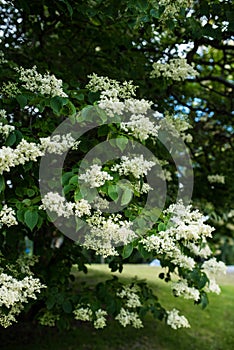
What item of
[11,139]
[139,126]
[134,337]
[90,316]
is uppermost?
[139,126]

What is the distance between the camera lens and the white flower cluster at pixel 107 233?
2410 mm

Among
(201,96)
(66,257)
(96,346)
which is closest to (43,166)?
(66,257)

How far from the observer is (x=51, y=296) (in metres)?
3.87

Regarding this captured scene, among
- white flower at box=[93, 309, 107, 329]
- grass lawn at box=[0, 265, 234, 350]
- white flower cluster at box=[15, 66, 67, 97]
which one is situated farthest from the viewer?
grass lawn at box=[0, 265, 234, 350]

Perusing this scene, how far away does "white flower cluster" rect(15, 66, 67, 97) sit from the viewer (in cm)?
270

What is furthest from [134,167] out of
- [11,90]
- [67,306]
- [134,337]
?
[134,337]

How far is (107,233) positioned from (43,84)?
0.92m

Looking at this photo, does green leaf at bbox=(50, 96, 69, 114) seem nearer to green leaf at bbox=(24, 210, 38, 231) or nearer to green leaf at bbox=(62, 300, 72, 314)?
green leaf at bbox=(24, 210, 38, 231)

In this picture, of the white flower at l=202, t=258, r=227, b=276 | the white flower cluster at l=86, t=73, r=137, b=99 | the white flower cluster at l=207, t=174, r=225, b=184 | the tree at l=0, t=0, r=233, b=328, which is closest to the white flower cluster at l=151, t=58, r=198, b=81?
the tree at l=0, t=0, r=233, b=328

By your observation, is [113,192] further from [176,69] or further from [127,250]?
[176,69]

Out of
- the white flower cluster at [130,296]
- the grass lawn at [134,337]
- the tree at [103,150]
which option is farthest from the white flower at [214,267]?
the grass lawn at [134,337]

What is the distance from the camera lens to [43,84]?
8.94 feet

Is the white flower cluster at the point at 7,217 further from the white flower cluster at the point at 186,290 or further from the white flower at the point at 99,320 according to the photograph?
the white flower cluster at the point at 186,290

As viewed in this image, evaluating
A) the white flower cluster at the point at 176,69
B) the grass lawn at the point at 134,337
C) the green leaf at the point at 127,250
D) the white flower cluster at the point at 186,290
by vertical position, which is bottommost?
the grass lawn at the point at 134,337
